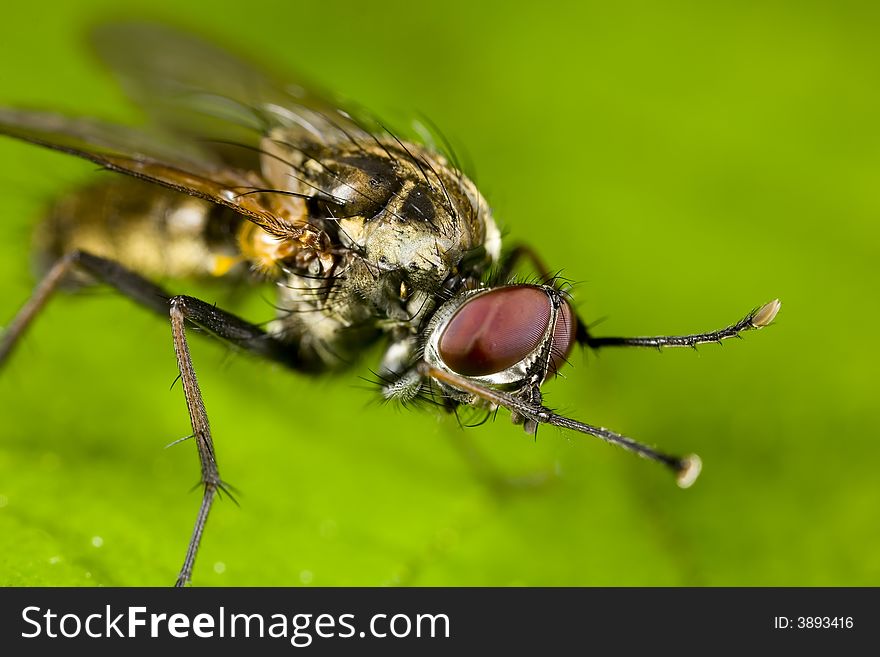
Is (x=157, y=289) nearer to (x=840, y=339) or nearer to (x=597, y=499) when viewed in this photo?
(x=597, y=499)

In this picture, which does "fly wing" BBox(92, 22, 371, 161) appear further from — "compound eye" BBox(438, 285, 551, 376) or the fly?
"compound eye" BBox(438, 285, 551, 376)

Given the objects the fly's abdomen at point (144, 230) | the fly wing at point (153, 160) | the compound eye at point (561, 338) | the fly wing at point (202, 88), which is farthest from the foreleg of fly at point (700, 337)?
the fly's abdomen at point (144, 230)

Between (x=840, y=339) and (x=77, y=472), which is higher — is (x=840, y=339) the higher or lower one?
the higher one

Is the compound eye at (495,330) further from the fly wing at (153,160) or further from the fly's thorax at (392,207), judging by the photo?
the fly wing at (153,160)

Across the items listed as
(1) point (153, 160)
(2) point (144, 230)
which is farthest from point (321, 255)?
(2) point (144, 230)
